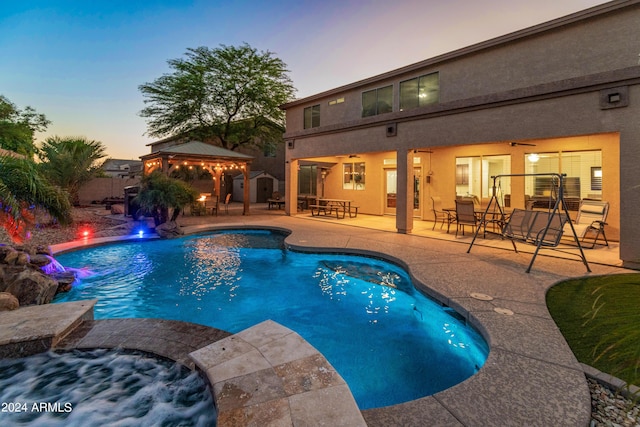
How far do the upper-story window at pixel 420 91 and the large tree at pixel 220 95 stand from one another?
12.6 m

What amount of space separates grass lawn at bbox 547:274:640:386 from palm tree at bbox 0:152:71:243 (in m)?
8.03

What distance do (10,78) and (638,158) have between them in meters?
35.3

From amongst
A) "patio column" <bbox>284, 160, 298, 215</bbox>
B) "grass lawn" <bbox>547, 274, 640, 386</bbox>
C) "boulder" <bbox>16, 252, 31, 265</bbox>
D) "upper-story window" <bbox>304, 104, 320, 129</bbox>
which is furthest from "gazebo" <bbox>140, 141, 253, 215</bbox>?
"grass lawn" <bbox>547, 274, 640, 386</bbox>

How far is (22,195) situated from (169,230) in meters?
5.15

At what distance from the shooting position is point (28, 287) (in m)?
5.03

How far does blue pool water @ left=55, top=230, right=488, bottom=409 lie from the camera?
367 centimetres

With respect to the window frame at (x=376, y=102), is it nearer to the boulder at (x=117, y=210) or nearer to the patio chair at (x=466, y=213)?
the patio chair at (x=466, y=213)

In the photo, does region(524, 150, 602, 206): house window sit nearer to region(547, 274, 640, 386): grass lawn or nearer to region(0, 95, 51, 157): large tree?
region(547, 274, 640, 386): grass lawn

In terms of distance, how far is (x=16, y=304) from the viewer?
4.21 metres

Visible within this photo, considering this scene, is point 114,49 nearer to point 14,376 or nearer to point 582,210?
point 14,376

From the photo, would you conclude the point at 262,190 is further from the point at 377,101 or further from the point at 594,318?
the point at 594,318

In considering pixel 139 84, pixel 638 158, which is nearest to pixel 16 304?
pixel 638 158

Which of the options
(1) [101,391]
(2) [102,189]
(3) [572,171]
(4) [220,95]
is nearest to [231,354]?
(1) [101,391]

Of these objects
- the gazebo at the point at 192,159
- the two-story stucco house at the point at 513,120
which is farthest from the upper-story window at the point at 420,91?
the gazebo at the point at 192,159
